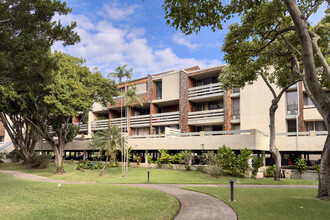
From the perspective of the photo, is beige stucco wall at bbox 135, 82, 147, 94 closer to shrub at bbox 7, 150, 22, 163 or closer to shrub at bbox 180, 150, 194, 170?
shrub at bbox 180, 150, 194, 170

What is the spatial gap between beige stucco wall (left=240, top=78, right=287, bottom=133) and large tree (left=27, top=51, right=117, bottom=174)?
15.0m

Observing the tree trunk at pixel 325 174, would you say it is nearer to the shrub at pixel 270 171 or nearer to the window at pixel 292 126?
the shrub at pixel 270 171

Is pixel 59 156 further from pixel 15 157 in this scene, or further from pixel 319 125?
pixel 319 125

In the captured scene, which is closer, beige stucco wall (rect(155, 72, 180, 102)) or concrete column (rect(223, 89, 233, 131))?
concrete column (rect(223, 89, 233, 131))

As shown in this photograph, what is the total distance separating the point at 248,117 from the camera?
26.9 m

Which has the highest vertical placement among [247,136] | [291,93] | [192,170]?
[291,93]

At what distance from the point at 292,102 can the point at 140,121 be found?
1999cm

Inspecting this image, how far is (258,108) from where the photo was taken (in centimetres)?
2636

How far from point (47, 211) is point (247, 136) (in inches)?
676

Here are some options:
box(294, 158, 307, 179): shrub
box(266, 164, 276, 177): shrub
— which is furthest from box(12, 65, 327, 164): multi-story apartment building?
box(266, 164, 276, 177): shrub

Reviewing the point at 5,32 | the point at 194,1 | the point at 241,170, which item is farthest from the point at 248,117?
the point at 5,32

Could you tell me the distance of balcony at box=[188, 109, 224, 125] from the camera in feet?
94.6

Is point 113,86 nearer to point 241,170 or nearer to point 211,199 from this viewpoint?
point 241,170

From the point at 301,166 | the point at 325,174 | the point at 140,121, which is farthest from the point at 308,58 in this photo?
the point at 140,121
